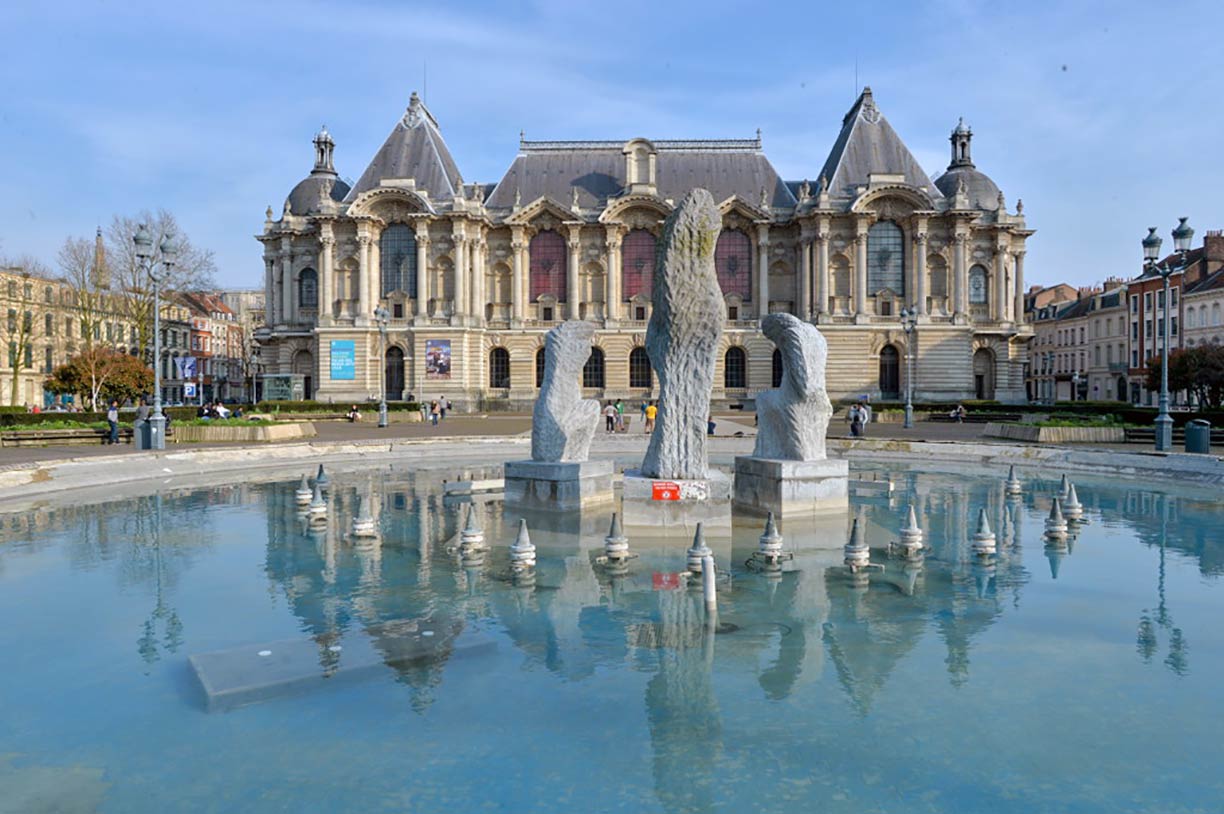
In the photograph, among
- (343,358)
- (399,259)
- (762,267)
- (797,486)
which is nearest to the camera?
(797,486)

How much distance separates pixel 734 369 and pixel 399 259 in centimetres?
2630

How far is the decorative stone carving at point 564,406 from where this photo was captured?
1700 centimetres

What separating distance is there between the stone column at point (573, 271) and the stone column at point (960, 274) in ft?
89.2

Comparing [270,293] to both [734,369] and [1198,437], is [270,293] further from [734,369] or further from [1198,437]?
[1198,437]

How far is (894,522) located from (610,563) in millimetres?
6285

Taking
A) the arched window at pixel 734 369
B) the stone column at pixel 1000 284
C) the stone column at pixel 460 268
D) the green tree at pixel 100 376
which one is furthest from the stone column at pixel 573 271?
the stone column at pixel 1000 284

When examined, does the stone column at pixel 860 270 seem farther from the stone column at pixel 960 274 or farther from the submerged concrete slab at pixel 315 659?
the submerged concrete slab at pixel 315 659

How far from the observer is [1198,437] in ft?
77.7

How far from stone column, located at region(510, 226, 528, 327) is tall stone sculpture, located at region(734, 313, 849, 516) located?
160 feet

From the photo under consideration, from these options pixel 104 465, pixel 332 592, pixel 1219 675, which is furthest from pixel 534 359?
pixel 1219 675

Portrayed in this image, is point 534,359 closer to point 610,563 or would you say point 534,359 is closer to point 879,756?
point 610,563

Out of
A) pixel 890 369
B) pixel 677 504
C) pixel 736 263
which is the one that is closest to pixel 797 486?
pixel 677 504

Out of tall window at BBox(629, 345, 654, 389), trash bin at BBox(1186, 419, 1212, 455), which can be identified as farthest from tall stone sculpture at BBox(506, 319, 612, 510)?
tall window at BBox(629, 345, 654, 389)

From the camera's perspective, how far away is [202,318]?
107 m
